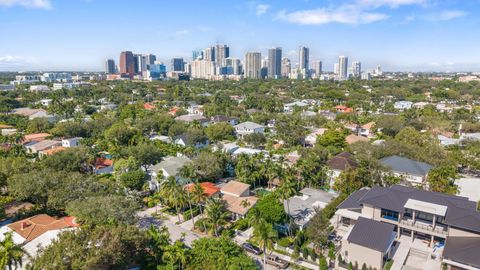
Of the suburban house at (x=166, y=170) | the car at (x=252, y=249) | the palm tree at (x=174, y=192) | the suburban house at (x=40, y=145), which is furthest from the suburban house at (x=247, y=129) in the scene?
the car at (x=252, y=249)

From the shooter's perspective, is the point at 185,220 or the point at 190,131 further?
the point at 190,131

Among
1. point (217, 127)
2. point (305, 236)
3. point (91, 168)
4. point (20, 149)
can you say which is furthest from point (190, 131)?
point (305, 236)

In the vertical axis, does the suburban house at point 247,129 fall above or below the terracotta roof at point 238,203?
above

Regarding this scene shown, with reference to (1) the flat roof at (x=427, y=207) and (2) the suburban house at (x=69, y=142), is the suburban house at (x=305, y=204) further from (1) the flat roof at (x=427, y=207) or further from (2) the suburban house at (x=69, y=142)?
(2) the suburban house at (x=69, y=142)

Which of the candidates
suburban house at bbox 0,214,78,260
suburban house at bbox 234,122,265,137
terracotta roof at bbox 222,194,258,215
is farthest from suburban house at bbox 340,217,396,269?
suburban house at bbox 234,122,265,137

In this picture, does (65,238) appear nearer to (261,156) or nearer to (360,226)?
(360,226)

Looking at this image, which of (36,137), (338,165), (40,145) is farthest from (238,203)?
(36,137)
